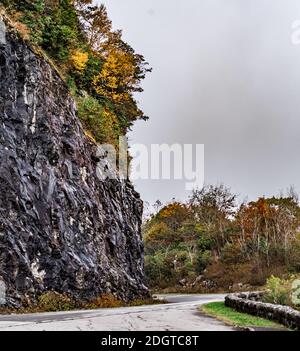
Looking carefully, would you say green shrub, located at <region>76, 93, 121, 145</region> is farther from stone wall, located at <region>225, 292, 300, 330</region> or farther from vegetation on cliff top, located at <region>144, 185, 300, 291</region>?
vegetation on cliff top, located at <region>144, 185, 300, 291</region>

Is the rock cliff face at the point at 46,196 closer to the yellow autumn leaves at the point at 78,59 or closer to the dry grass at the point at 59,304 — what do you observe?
the dry grass at the point at 59,304

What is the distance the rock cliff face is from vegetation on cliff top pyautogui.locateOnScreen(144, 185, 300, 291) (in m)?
27.3

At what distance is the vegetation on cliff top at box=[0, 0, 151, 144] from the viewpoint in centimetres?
2878

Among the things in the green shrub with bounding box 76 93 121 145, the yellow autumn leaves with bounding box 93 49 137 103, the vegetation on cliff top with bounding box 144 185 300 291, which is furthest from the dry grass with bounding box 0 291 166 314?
the vegetation on cliff top with bounding box 144 185 300 291

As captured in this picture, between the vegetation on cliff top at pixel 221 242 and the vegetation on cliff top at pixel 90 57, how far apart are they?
20926mm

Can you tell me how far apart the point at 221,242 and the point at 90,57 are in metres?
32.9

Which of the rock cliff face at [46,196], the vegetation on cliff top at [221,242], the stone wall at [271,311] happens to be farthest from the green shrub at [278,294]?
the vegetation on cliff top at [221,242]

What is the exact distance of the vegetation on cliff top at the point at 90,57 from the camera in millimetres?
28781

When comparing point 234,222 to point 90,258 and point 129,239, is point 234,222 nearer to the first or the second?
point 129,239

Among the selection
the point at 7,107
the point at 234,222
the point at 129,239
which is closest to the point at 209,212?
the point at 234,222

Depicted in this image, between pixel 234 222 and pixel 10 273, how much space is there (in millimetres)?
47164

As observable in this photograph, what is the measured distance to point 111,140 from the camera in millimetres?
35188

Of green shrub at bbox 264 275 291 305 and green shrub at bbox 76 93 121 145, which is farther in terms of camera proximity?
green shrub at bbox 76 93 121 145

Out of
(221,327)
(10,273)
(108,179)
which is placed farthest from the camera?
(108,179)
